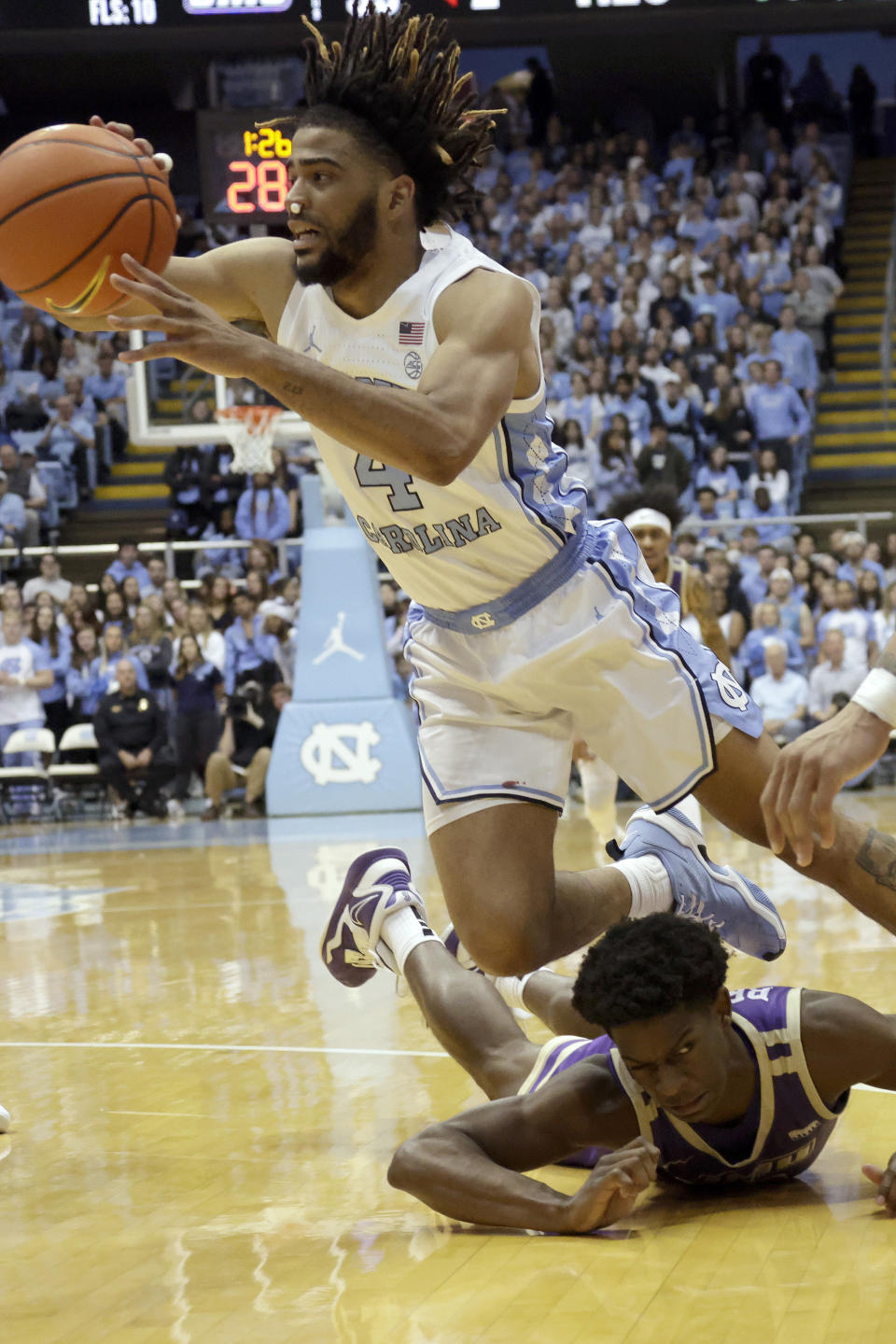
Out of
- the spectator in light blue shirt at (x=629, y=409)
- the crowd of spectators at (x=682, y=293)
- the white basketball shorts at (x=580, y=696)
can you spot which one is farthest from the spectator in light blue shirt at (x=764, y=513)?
the white basketball shorts at (x=580, y=696)

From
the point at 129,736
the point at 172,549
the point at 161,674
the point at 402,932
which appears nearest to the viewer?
the point at 402,932

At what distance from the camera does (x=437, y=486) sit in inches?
131

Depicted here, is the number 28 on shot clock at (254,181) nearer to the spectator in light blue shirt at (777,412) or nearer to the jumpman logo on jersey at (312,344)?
the spectator in light blue shirt at (777,412)

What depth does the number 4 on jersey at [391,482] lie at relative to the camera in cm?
339

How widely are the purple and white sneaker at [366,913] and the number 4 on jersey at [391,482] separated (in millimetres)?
1088

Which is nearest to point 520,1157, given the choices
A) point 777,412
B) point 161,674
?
point 161,674

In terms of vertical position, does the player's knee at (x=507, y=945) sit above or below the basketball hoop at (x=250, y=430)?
below

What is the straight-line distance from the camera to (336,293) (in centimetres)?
340

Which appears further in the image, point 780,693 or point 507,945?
point 780,693

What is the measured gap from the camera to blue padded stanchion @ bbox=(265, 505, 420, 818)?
11484 millimetres

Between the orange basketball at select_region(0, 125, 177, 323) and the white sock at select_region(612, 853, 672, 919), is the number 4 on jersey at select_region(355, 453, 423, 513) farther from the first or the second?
the white sock at select_region(612, 853, 672, 919)

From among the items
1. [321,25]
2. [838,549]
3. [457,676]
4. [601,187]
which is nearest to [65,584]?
[321,25]

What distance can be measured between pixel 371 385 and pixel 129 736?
1002 cm

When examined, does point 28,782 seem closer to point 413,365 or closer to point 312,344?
point 312,344
